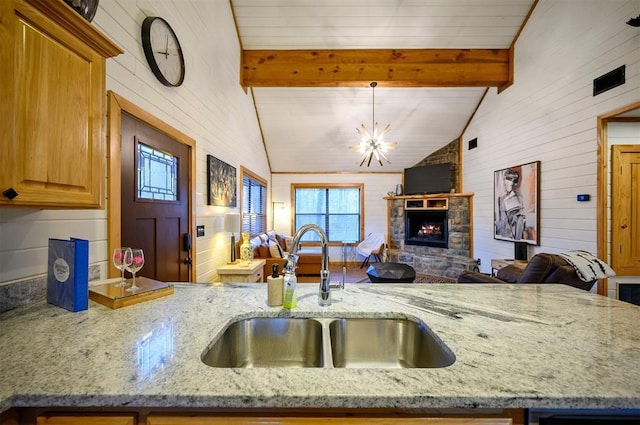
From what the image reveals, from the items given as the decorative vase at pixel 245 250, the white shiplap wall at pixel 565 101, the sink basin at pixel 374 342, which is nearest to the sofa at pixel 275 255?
the decorative vase at pixel 245 250

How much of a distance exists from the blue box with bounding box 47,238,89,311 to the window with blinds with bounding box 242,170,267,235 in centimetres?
336

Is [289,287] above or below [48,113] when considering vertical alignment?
below

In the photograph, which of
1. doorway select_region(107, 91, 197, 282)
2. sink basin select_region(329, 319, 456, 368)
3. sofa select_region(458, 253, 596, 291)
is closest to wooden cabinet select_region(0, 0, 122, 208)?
doorway select_region(107, 91, 197, 282)

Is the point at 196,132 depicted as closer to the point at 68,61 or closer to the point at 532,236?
the point at 68,61

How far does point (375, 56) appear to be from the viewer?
13.5 feet

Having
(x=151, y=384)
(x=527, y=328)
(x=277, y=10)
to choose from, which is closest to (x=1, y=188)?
(x=151, y=384)

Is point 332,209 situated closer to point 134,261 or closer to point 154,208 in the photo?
point 154,208

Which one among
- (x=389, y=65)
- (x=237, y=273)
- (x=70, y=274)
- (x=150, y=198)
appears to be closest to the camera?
(x=70, y=274)

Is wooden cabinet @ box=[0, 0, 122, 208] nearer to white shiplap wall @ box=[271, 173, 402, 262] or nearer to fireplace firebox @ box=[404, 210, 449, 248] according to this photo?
white shiplap wall @ box=[271, 173, 402, 262]

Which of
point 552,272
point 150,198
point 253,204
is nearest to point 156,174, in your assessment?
point 150,198

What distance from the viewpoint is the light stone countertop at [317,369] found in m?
0.60

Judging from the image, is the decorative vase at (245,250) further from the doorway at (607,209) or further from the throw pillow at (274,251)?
the doorway at (607,209)

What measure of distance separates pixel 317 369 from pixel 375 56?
4648mm

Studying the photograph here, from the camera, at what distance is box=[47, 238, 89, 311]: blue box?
1053 millimetres
